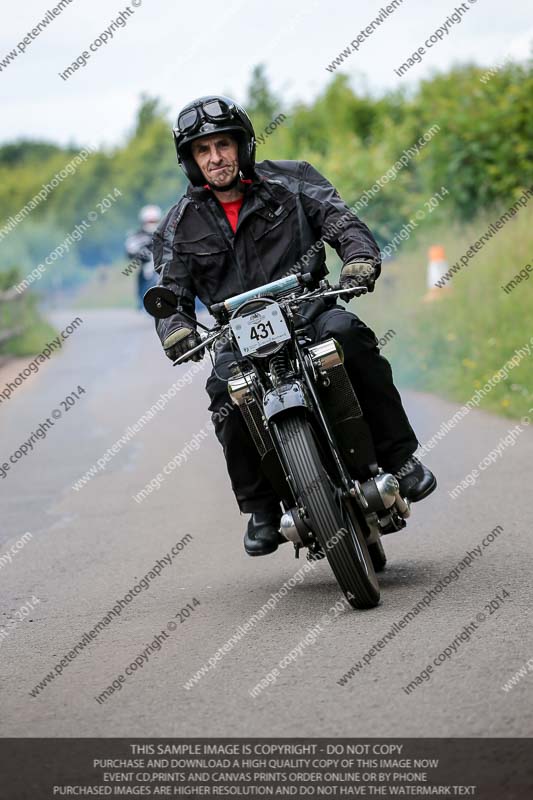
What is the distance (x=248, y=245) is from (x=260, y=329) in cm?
78

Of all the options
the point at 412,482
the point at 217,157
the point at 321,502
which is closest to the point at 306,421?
the point at 321,502

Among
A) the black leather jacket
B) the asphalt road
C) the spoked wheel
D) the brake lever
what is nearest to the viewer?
the asphalt road

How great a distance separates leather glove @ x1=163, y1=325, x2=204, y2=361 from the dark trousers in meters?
0.18

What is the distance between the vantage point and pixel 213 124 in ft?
21.3

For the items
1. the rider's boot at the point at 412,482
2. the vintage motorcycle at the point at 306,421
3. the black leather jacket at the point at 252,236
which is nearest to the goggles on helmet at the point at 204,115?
the black leather jacket at the point at 252,236

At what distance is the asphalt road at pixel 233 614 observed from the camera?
4629 mm

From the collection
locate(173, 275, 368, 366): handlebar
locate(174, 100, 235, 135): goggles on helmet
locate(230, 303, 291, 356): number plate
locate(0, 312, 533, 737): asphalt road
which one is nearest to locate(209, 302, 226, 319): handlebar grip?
locate(173, 275, 368, 366): handlebar

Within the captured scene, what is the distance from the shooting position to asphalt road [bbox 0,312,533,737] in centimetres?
463

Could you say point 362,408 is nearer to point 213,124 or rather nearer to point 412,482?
point 412,482

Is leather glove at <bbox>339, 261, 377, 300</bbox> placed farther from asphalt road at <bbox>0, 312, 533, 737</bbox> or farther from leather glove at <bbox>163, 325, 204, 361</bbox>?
asphalt road at <bbox>0, 312, 533, 737</bbox>

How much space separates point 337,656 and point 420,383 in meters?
10.6

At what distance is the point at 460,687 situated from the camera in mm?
4676

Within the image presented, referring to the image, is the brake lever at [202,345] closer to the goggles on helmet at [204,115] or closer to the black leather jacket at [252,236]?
the black leather jacket at [252,236]
